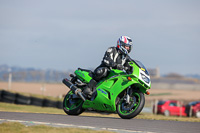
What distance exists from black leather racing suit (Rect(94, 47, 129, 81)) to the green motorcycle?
15 cm

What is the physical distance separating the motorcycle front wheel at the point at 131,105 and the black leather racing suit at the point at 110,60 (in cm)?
96

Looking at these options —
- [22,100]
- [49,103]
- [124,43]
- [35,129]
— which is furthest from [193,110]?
[35,129]

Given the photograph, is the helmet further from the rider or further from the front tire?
the front tire

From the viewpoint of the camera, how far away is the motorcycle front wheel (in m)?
9.45

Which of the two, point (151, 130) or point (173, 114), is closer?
point (151, 130)

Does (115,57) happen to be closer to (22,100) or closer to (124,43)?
(124,43)

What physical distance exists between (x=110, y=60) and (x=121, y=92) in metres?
0.92

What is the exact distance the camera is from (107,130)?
7.34 metres

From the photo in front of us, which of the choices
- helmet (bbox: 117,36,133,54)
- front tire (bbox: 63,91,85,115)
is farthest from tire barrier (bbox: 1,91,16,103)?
helmet (bbox: 117,36,133,54)

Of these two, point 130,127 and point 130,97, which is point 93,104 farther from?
point 130,127

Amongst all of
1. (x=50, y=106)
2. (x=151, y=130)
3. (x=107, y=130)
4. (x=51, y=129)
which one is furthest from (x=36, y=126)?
(x=50, y=106)

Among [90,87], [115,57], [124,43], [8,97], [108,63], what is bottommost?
[8,97]

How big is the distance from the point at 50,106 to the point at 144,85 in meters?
14.9

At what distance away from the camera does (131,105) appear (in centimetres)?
969
